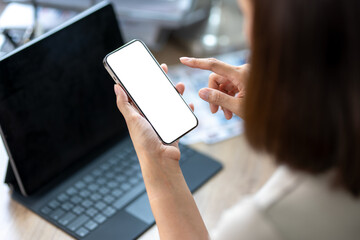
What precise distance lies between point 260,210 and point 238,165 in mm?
392

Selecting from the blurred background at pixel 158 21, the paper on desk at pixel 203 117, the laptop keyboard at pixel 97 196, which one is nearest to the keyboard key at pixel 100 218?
the laptop keyboard at pixel 97 196

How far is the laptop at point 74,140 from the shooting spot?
2.28ft

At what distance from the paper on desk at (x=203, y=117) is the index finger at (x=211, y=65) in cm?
16

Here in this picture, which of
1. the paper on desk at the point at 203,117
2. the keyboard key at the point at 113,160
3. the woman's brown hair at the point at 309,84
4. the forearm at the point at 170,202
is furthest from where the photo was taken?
the paper on desk at the point at 203,117

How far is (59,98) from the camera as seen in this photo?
29.5 inches

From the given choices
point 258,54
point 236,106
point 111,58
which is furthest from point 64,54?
point 258,54

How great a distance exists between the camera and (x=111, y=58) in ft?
2.24

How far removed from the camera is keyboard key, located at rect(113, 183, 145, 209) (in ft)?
2.41

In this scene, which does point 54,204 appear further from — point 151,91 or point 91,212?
point 151,91

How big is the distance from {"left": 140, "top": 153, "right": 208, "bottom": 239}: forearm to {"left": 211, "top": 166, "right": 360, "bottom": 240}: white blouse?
6.0 inches

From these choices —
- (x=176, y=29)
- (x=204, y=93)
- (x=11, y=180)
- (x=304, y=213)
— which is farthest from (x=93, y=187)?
(x=176, y=29)

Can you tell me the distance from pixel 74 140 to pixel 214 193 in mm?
269

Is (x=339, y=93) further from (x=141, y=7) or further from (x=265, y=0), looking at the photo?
(x=141, y=7)

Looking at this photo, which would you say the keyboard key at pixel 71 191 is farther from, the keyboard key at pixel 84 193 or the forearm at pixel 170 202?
the forearm at pixel 170 202
